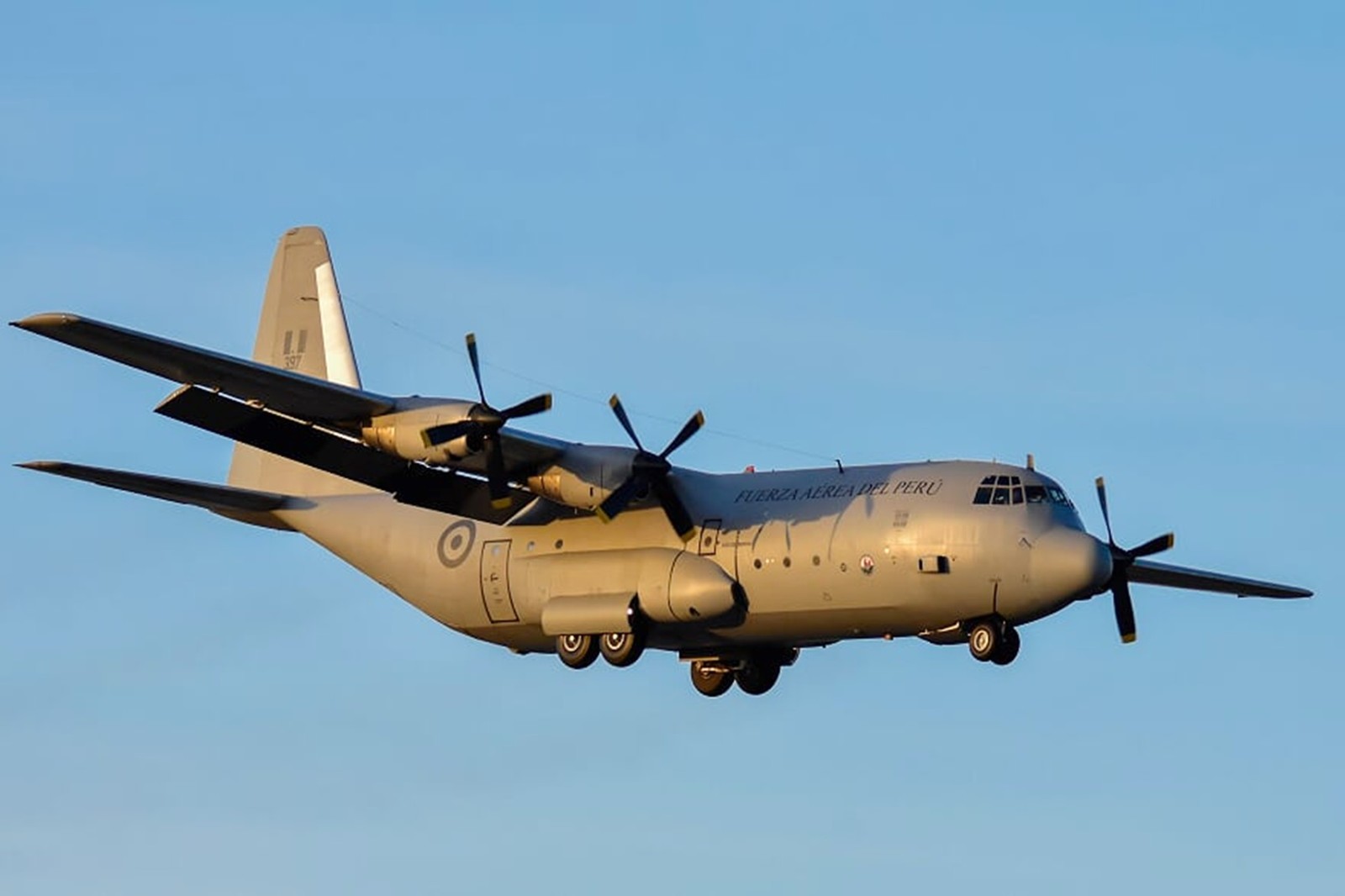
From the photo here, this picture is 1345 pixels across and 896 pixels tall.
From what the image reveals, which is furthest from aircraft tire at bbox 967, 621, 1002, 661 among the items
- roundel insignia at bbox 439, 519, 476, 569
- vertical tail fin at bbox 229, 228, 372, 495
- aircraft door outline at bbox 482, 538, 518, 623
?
vertical tail fin at bbox 229, 228, 372, 495

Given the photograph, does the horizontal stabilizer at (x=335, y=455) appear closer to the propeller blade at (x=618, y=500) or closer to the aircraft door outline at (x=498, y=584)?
the aircraft door outline at (x=498, y=584)

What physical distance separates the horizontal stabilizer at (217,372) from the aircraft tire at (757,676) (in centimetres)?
679

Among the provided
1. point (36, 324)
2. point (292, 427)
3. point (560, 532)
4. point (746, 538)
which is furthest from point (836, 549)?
point (36, 324)

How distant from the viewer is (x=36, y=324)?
1172 inches

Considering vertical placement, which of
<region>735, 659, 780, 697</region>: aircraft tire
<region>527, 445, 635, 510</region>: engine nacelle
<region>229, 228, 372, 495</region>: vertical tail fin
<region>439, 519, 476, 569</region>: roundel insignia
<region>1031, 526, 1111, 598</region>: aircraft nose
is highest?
<region>229, 228, 372, 495</region>: vertical tail fin

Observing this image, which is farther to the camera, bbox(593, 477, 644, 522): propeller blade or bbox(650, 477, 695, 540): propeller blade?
bbox(650, 477, 695, 540): propeller blade

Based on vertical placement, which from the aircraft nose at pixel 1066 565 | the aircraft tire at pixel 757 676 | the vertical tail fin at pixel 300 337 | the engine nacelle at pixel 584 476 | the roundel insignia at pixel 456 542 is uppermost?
the vertical tail fin at pixel 300 337

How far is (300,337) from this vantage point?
4078 cm

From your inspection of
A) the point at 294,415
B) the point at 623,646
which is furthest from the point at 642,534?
the point at 294,415

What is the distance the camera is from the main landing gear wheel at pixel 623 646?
34750 mm

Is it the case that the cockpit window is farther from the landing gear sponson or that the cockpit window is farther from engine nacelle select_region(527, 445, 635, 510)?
engine nacelle select_region(527, 445, 635, 510)

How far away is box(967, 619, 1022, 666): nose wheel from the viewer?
33156 millimetres

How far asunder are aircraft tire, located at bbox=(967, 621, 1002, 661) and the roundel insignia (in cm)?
804

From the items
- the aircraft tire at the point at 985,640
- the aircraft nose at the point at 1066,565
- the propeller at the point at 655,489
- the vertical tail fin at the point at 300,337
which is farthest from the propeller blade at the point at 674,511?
the vertical tail fin at the point at 300,337
